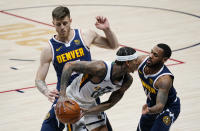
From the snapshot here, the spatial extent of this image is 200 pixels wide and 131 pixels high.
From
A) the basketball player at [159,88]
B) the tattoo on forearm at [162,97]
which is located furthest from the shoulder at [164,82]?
the tattoo on forearm at [162,97]

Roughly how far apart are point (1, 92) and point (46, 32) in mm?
5102

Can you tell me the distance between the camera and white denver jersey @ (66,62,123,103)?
243 inches

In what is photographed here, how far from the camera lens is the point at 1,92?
10.3m

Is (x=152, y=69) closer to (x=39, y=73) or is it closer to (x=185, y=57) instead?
(x=39, y=73)

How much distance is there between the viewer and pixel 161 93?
643 centimetres

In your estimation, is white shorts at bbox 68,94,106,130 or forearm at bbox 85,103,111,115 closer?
forearm at bbox 85,103,111,115

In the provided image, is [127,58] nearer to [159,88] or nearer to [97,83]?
[97,83]

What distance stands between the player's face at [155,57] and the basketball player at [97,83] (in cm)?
49

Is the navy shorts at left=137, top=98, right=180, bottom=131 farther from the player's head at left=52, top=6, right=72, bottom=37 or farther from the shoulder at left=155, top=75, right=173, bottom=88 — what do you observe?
the player's head at left=52, top=6, right=72, bottom=37

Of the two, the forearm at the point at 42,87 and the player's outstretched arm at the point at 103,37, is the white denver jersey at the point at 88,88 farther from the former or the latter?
the player's outstretched arm at the point at 103,37

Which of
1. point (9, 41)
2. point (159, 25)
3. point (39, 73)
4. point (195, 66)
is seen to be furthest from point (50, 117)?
point (159, 25)

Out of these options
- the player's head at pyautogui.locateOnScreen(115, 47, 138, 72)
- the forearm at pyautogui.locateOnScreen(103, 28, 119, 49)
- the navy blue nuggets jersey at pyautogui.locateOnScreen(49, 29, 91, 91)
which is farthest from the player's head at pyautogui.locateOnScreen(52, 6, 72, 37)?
the player's head at pyautogui.locateOnScreen(115, 47, 138, 72)

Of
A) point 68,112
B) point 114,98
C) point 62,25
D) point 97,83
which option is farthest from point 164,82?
point 62,25

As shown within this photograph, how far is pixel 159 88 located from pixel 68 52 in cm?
127
